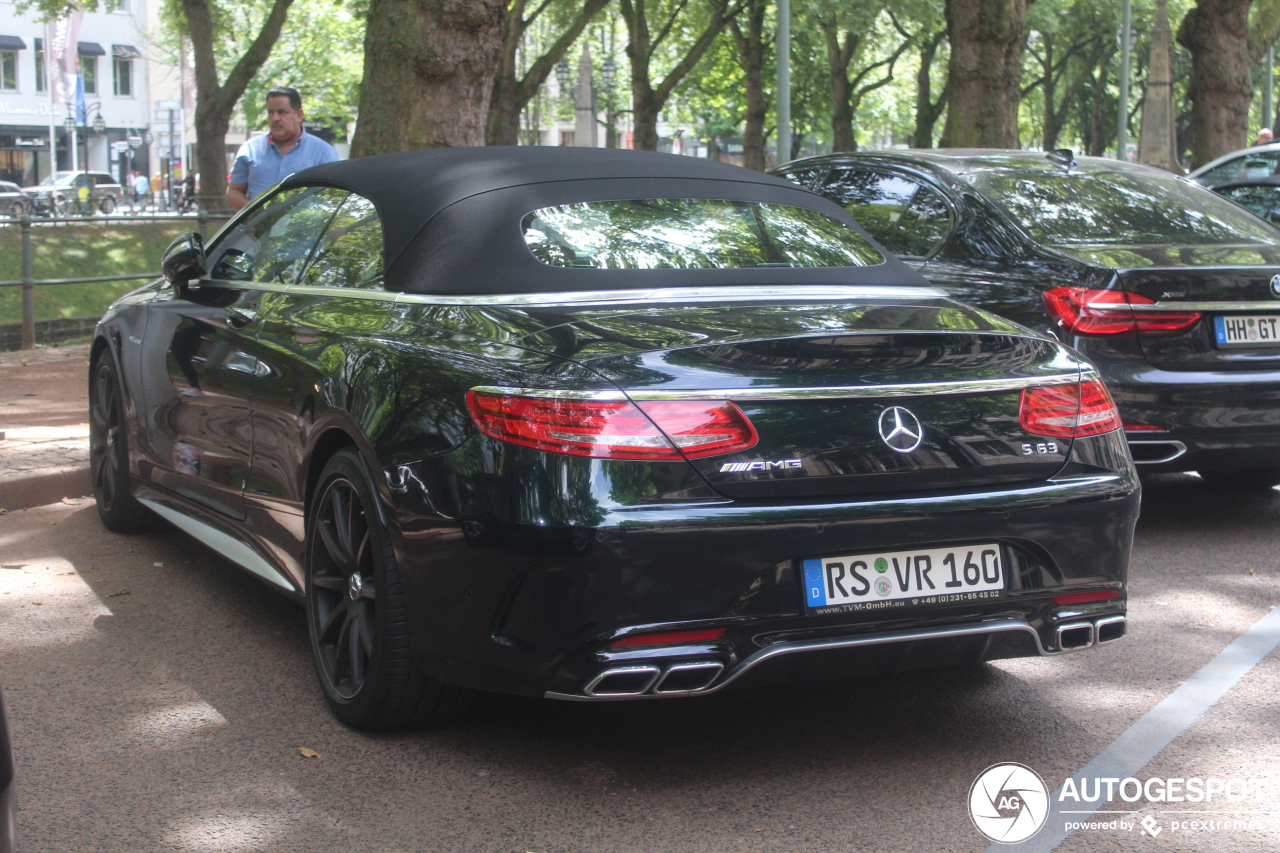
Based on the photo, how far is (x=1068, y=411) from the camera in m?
3.73

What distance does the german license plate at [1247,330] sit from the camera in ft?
20.1

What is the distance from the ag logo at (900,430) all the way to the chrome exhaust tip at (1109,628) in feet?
2.31

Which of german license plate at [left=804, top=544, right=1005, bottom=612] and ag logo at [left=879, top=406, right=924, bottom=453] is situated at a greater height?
ag logo at [left=879, top=406, right=924, bottom=453]

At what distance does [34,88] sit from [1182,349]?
210ft

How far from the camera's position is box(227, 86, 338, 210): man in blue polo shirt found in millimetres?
8867

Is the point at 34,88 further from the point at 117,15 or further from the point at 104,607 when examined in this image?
Answer: the point at 104,607

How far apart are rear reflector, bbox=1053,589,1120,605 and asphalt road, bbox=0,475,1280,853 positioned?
0.41 meters

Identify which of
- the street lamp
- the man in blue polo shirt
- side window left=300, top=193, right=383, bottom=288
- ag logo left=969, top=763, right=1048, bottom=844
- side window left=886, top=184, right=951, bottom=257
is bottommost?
ag logo left=969, top=763, right=1048, bottom=844

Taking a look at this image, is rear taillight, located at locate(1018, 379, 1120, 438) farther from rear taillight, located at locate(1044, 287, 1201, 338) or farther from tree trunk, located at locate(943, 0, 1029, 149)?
tree trunk, located at locate(943, 0, 1029, 149)

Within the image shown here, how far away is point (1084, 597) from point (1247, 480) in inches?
169

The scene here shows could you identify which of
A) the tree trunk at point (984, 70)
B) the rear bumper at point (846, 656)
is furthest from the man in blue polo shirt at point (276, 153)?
the tree trunk at point (984, 70)

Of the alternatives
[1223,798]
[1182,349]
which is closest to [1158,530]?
[1182,349]

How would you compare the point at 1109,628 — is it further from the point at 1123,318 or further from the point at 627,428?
the point at 1123,318

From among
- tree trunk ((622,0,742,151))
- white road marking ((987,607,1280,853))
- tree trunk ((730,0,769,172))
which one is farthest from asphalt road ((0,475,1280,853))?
tree trunk ((730,0,769,172))
